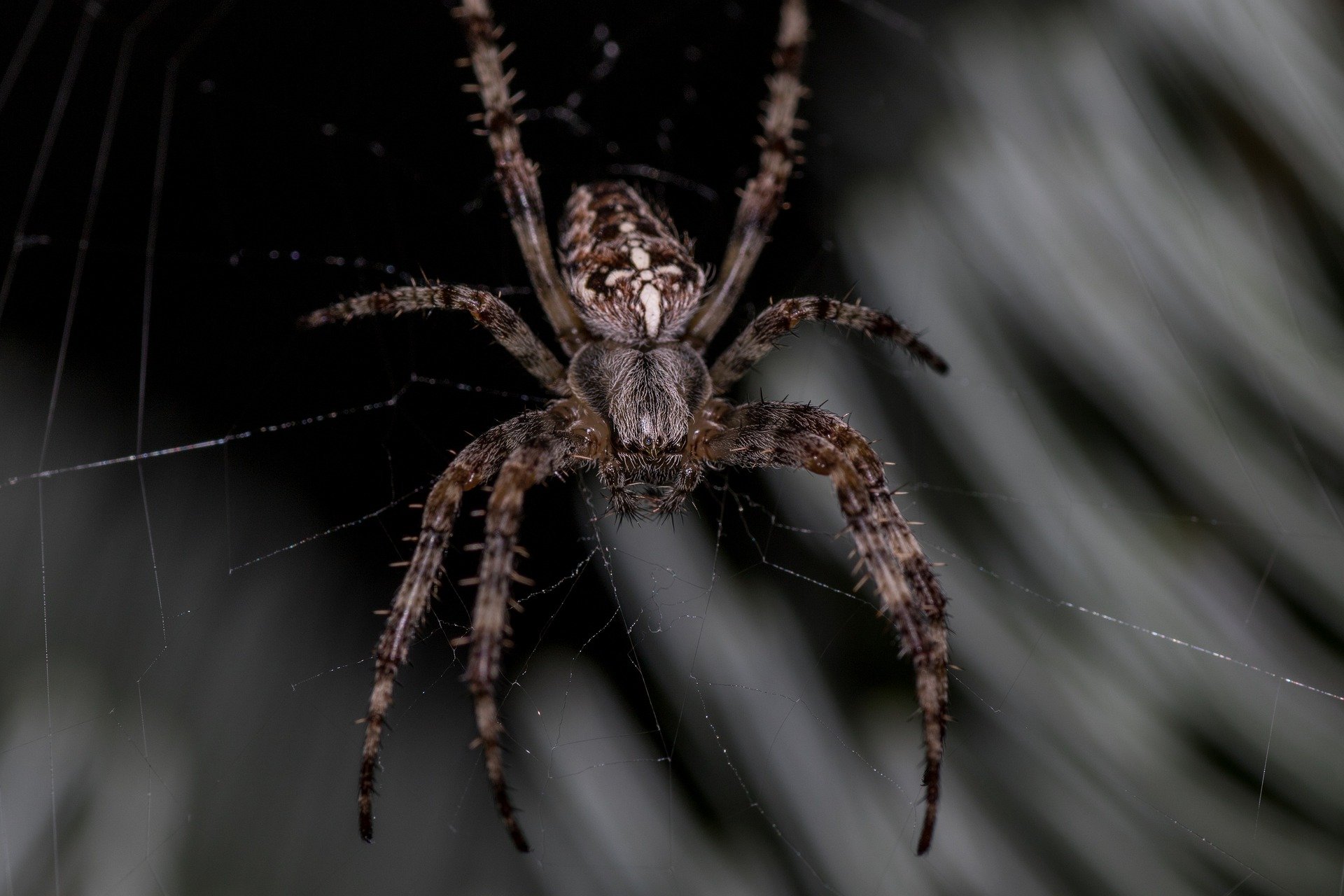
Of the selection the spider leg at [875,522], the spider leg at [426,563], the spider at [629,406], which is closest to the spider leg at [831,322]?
the spider at [629,406]

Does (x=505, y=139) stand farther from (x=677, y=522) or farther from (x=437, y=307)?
(x=677, y=522)

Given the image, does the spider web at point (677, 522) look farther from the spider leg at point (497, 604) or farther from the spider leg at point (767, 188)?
the spider leg at point (767, 188)

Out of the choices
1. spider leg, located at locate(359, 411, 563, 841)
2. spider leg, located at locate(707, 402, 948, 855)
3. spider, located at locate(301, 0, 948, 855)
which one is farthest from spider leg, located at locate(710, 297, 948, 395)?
spider leg, located at locate(359, 411, 563, 841)

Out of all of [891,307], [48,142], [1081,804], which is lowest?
[1081,804]

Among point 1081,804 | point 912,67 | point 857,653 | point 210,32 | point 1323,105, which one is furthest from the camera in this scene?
point 912,67

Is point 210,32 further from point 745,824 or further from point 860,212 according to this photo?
point 745,824

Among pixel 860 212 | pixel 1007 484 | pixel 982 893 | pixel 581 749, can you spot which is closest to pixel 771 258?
pixel 860 212

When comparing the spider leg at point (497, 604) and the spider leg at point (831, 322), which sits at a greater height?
the spider leg at point (831, 322)
